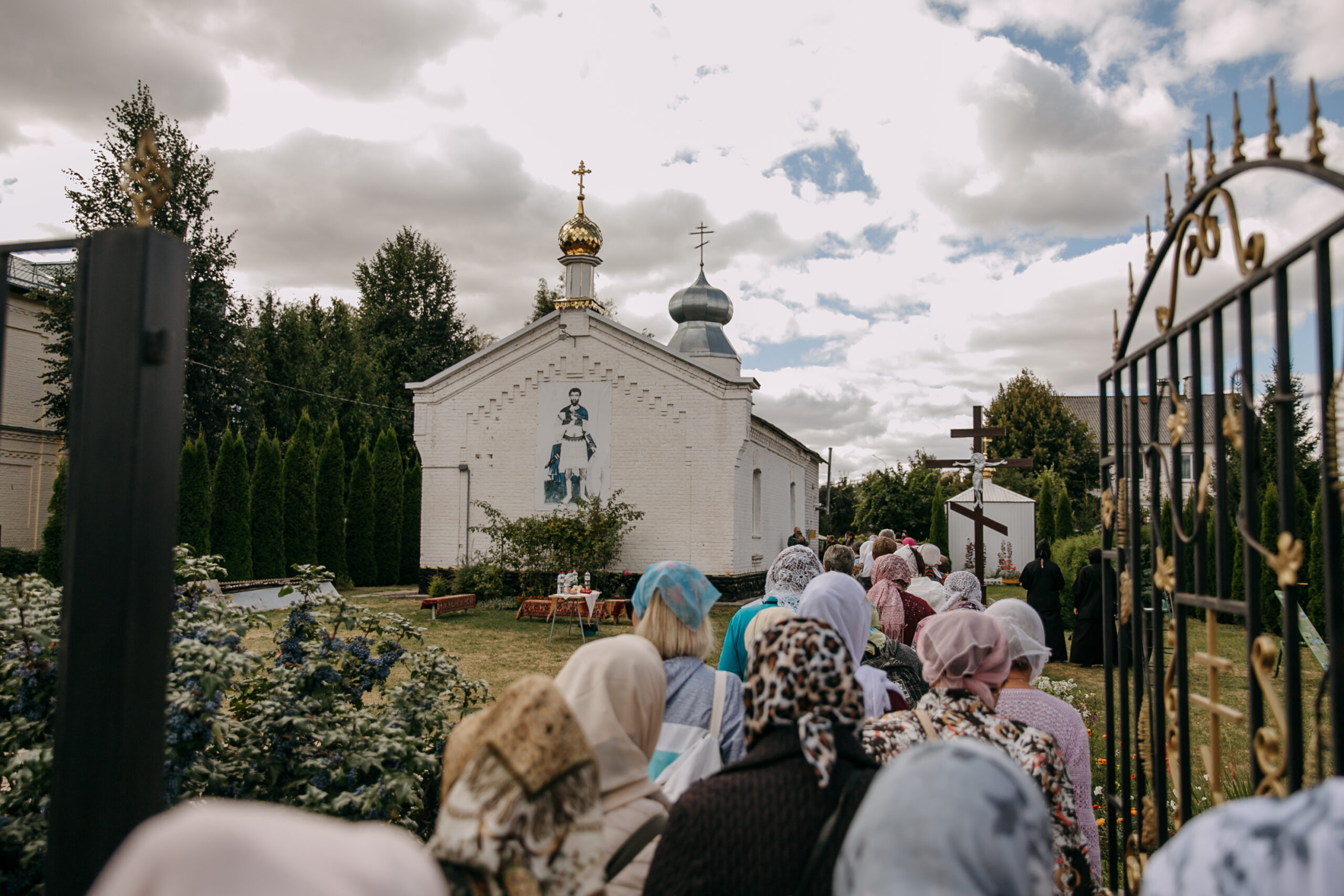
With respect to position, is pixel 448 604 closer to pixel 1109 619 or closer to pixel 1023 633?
pixel 1023 633

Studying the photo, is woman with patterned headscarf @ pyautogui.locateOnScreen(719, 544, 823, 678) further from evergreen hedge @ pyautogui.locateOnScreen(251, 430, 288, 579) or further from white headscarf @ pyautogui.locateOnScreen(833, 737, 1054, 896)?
evergreen hedge @ pyautogui.locateOnScreen(251, 430, 288, 579)

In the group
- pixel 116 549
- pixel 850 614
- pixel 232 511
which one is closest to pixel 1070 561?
pixel 850 614

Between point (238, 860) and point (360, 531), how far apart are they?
85.6ft

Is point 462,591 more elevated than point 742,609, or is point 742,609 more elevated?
point 742,609

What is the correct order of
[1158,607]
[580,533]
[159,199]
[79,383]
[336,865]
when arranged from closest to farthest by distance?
1. [336,865]
2. [79,383]
3. [159,199]
4. [1158,607]
5. [580,533]

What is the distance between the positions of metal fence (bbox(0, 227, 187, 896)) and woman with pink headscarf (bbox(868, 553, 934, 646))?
16.8 feet

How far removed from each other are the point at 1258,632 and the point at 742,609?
281 cm

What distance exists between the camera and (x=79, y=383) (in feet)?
6.42

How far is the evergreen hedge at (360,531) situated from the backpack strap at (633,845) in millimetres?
24900

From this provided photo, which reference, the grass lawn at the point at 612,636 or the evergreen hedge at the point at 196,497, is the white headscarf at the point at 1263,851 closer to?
the grass lawn at the point at 612,636

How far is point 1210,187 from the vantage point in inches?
89.8

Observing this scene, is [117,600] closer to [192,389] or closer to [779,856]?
[779,856]

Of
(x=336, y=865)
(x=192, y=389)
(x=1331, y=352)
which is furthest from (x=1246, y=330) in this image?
(x=192, y=389)

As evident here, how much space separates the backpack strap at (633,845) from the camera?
221 cm
